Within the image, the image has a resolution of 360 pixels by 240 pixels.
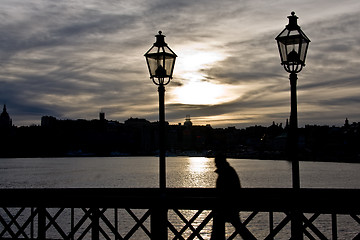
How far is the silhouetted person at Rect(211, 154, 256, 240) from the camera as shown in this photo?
8.89 metres

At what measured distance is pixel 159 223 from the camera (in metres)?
9.60

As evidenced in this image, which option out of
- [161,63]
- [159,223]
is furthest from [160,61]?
[159,223]

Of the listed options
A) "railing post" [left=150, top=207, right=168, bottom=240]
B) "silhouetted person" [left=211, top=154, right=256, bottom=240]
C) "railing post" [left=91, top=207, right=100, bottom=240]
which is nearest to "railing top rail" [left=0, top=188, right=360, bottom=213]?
"silhouetted person" [left=211, top=154, right=256, bottom=240]

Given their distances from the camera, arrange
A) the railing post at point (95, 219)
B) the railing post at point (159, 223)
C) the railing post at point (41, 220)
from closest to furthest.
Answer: the railing post at point (159, 223)
the railing post at point (95, 219)
the railing post at point (41, 220)

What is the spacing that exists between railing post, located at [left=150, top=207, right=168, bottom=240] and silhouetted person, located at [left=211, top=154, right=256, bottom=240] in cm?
104

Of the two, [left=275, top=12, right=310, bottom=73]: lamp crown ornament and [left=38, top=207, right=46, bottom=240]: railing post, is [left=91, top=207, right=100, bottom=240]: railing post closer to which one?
[left=38, top=207, right=46, bottom=240]: railing post

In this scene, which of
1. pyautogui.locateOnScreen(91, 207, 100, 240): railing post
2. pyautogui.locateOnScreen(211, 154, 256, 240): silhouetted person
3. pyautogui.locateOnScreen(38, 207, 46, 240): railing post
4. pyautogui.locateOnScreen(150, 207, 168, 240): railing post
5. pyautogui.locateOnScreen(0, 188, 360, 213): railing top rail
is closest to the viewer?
pyautogui.locateOnScreen(0, 188, 360, 213): railing top rail

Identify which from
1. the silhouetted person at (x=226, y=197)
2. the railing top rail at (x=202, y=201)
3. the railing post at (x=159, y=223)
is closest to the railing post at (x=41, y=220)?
the railing top rail at (x=202, y=201)

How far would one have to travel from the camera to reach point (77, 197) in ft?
31.5

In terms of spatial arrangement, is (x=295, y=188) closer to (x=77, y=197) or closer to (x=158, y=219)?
(x=158, y=219)

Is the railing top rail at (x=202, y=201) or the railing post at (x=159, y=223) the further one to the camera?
the railing post at (x=159, y=223)

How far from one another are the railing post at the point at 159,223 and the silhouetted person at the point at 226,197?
1042 mm

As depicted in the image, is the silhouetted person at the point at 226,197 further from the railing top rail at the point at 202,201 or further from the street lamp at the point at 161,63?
the street lamp at the point at 161,63

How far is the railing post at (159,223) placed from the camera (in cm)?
941
